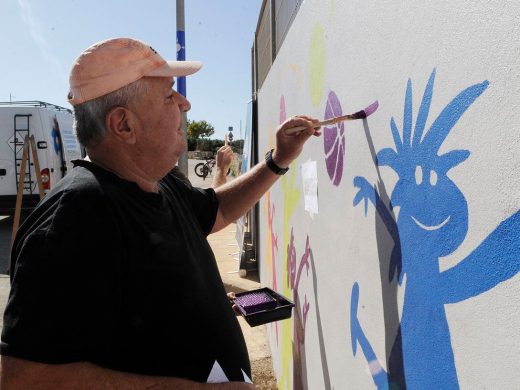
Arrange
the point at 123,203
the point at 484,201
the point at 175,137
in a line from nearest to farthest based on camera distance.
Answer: the point at 484,201 → the point at 123,203 → the point at 175,137

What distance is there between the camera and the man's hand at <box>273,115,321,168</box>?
1728mm

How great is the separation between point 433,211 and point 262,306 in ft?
4.72

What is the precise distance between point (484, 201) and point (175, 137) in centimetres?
102

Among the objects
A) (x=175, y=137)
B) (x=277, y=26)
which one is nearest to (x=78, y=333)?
(x=175, y=137)

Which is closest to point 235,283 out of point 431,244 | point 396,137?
point 396,137

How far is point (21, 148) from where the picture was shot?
8.75m

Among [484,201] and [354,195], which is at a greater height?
[484,201]

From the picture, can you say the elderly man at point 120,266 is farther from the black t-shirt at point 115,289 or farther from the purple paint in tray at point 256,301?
the purple paint in tray at point 256,301

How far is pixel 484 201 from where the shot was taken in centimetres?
71

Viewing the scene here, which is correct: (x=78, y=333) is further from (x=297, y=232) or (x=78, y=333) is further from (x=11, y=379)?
(x=297, y=232)

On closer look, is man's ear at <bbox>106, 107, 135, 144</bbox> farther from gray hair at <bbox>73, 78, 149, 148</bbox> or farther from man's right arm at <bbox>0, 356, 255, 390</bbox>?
man's right arm at <bbox>0, 356, 255, 390</bbox>

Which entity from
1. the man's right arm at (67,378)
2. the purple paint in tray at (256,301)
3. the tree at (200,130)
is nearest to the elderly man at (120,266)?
the man's right arm at (67,378)

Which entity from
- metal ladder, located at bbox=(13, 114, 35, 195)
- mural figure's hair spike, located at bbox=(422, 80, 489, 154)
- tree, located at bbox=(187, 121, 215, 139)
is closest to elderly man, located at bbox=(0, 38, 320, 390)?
mural figure's hair spike, located at bbox=(422, 80, 489, 154)

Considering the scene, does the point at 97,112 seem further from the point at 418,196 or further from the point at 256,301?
the point at 256,301
